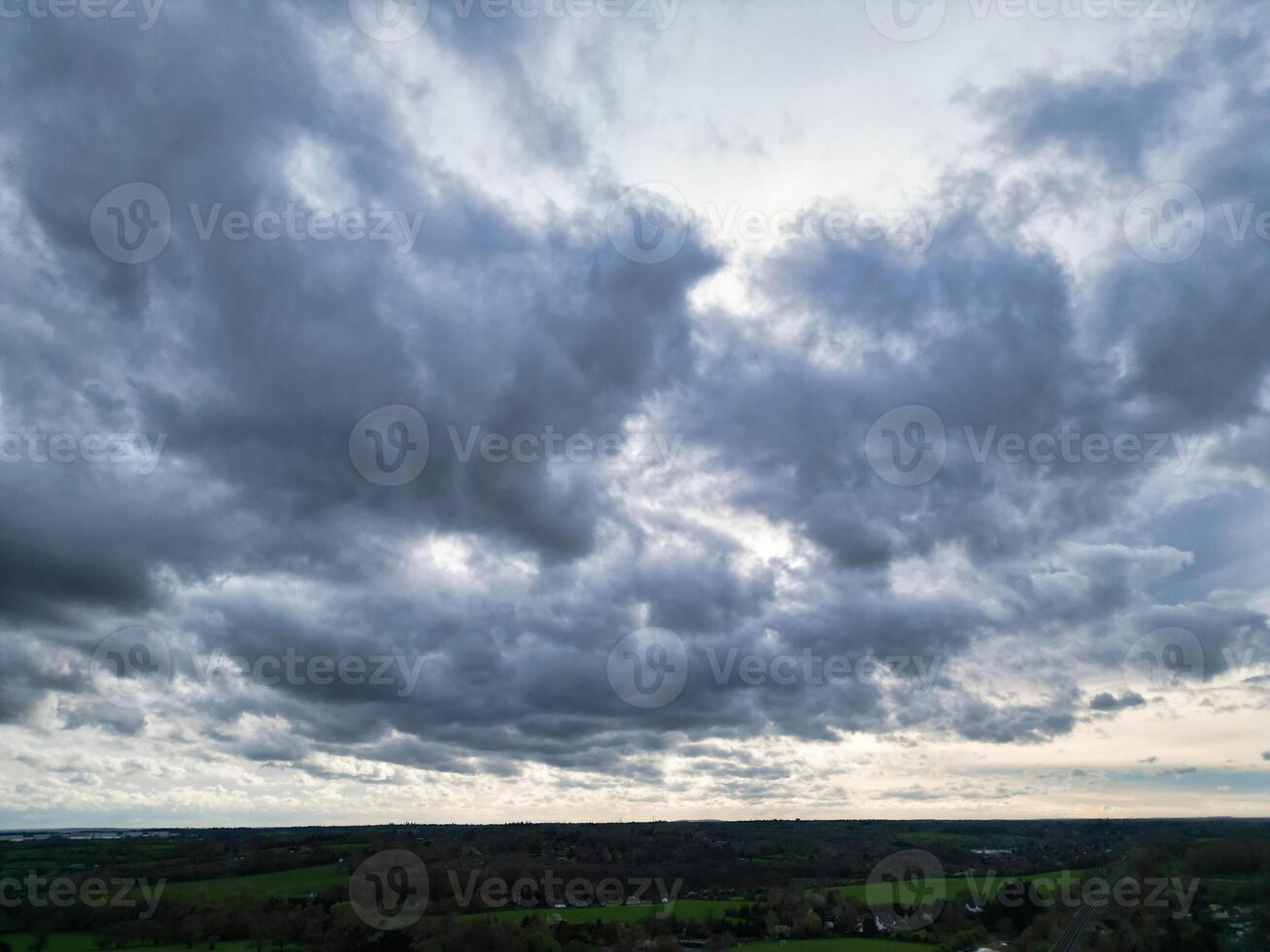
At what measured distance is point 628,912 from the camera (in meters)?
116

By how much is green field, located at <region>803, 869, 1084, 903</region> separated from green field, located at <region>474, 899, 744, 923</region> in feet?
62.5

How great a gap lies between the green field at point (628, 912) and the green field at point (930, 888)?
19035 millimetres

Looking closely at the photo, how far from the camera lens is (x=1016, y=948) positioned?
84.7m

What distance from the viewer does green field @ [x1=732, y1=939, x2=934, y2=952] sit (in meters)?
98.1

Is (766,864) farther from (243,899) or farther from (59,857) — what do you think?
(59,857)

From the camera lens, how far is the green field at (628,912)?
105000mm

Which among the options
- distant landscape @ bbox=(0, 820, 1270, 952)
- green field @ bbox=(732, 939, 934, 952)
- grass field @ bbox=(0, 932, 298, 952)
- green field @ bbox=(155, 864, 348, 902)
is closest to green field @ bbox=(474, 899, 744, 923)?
distant landscape @ bbox=(0, 820, 1270, 952)

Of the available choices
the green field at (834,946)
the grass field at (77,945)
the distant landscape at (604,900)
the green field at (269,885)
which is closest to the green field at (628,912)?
the distant landscape at (604,900)

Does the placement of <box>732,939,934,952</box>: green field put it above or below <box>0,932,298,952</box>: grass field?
below

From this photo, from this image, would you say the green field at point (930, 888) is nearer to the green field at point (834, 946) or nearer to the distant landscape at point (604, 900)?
the distant landscape at point (604, 900)

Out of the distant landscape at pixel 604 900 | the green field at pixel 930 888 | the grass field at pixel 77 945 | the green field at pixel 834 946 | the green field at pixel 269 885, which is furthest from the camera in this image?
the green field at pixel 930 888

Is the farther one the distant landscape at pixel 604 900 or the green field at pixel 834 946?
the green field at pixel 834 946

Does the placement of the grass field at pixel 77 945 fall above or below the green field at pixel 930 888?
above

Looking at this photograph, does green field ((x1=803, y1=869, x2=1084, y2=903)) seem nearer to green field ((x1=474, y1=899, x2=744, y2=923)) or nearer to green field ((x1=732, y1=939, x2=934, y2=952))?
green field ((x1=474, y1=899, x2=744, y2=923))
